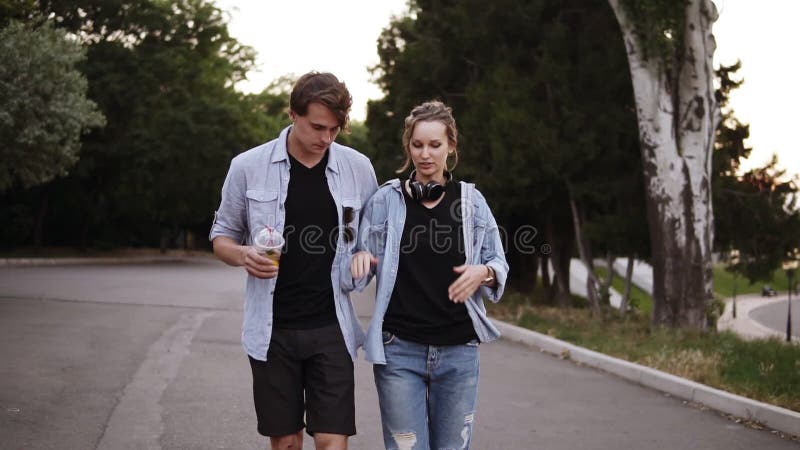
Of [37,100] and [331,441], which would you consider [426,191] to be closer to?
[331,441]

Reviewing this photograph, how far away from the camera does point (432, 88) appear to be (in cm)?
2292

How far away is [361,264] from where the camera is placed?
152 inches

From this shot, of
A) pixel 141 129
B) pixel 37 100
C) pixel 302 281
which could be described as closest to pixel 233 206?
pixel 302 281

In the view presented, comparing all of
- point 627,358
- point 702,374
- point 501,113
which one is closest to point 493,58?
point 501,113

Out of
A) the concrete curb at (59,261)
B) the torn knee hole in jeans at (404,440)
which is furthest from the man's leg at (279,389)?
the concrete curb at (59,261)

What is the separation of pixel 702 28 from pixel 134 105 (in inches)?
1044

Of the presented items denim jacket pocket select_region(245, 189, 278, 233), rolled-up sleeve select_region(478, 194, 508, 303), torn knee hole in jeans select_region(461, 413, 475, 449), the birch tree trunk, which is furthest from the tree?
torn knee hole in jeans select_region(461, 413, 475, 449)

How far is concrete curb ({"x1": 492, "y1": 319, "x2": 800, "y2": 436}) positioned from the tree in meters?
15.2

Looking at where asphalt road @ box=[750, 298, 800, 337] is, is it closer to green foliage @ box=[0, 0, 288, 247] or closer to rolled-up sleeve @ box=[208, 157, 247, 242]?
green foliage @ box=[0, 0, 288, 247]

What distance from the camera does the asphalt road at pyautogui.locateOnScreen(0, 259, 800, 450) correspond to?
648cm

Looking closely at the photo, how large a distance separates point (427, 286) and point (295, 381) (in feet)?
2.23

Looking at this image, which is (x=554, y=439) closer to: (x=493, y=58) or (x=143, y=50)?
(x=493, y=58)

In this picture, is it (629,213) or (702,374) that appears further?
(629,213)

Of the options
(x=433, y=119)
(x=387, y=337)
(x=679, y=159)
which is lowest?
(x=387, y=337)
